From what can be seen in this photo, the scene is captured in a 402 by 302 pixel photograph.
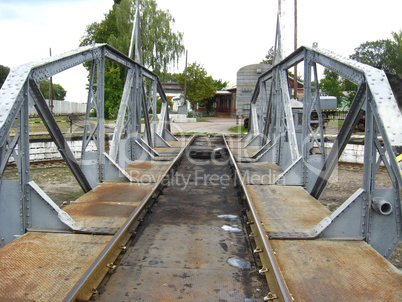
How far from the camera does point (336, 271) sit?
145 inches

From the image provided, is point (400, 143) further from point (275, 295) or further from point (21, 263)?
point (21, 263)

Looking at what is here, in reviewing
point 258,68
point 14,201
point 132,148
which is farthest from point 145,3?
point 14,201

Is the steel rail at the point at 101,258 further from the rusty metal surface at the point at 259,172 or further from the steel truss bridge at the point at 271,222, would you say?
the rusty metal surface at the point at 259,172

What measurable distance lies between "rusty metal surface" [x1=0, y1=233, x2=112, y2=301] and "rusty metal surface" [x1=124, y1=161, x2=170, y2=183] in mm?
3431

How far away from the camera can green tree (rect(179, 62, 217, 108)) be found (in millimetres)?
52094

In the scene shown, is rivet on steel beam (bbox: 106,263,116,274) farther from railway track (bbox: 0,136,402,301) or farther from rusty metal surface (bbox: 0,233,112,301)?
rusty metal surface (bbox: 0,233,112,301)

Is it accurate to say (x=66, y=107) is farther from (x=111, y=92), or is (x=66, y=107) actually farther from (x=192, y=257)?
(x=192, y=257)

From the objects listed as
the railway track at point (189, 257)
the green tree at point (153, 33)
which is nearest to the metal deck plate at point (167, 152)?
the railway track at point (189, 257)

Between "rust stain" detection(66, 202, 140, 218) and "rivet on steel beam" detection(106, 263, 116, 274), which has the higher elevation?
"rust stain" detection(66, 202, 140, 218)

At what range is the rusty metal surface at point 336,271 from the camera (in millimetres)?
3232

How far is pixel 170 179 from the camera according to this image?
28.0ft

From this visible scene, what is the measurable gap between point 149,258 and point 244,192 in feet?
9.22

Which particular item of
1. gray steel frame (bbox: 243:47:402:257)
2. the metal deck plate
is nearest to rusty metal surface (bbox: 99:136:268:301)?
gray steel frame (bbox: 243:47:402:257)

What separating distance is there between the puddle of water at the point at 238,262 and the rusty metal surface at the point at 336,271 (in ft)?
1.19
